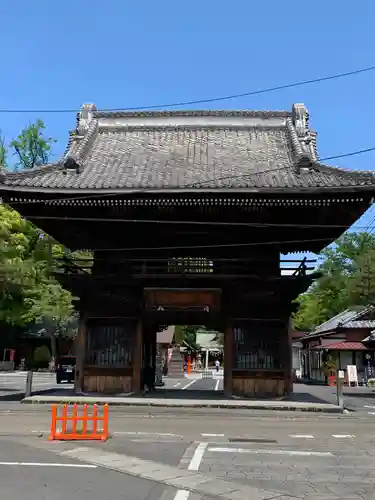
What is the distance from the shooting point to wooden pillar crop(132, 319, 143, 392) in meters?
18.9

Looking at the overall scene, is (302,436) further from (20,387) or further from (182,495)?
(20,387)

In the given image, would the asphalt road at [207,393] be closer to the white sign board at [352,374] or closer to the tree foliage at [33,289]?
the tree foliage at [33,289]

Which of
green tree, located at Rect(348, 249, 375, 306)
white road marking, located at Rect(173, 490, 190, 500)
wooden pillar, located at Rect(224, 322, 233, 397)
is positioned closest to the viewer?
white road marking, located at Rect(173, 490, 190, 500)

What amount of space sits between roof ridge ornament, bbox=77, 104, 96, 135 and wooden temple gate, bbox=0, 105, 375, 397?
252 cm

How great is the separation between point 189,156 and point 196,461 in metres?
14.7

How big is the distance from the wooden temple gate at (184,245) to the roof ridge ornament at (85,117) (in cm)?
252

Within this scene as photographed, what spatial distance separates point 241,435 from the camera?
1213cm

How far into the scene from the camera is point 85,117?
23.8m

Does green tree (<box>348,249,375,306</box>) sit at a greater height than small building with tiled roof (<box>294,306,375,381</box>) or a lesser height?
greater

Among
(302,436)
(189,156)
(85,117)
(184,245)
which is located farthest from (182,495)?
(85,117)

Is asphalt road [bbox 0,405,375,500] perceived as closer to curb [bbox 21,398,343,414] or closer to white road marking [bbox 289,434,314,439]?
white road marking [bbox 289,434,314,439]

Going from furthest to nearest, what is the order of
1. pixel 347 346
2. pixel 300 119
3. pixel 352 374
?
1. pixel 347 346
2. pixel 352 374
3. pixel 300 119

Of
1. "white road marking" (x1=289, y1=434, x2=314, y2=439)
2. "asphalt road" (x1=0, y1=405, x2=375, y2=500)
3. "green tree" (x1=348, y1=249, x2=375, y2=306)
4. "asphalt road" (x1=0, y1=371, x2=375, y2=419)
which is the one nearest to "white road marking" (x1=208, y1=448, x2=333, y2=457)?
"asphalt road" (x1=0, y1=405, x2=375, y2=500)

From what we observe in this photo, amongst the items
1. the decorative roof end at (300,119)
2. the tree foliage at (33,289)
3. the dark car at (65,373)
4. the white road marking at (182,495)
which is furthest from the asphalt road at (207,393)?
the white road marking at (182,495)
